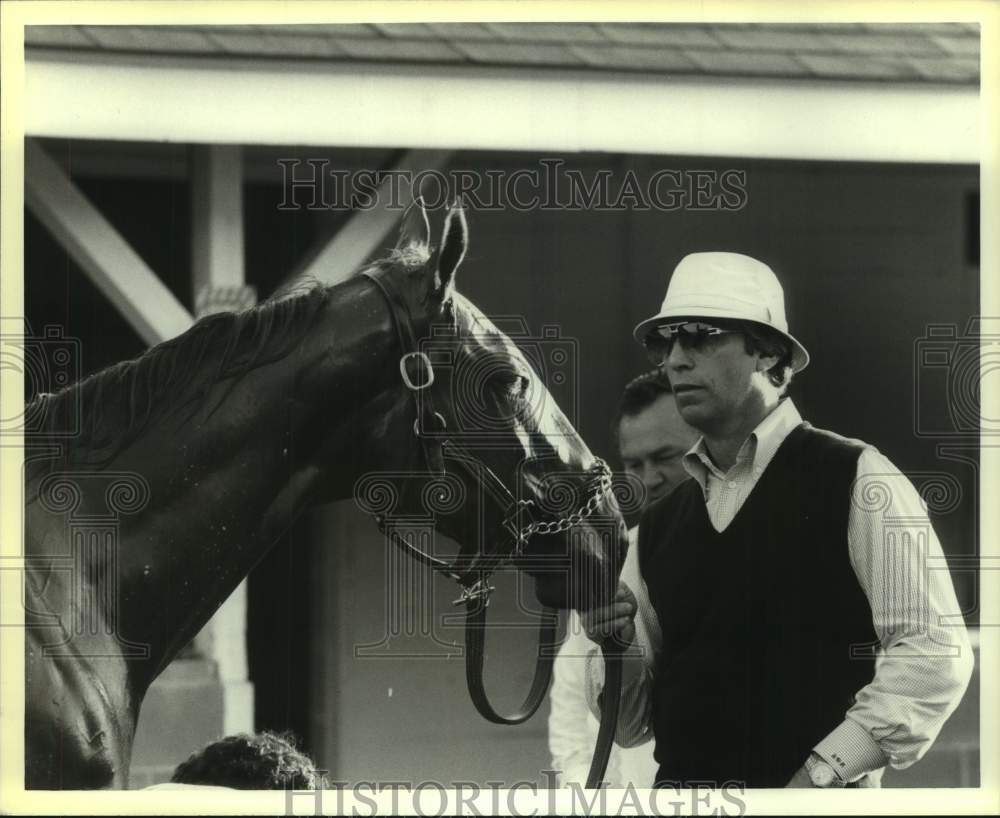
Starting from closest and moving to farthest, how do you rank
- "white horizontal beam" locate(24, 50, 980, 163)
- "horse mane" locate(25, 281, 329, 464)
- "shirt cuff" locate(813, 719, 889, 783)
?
"horse mane" locate(25, 281, 329, 464) → "shirt cuff" locate(813, 719, 889, 783) → "white horizontal beam" locate(24, 50, 980, 163)

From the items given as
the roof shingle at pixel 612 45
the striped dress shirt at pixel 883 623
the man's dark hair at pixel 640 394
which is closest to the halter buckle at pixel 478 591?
the striped dress shirt at pixel 883 623

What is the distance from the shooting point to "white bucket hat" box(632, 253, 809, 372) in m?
4.12

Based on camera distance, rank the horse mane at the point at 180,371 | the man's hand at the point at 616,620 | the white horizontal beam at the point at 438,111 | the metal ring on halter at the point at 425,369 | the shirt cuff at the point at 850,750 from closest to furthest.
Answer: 1. the horse mane at the point at 180,371
2. the metal ring on halter at the point at 425,369
3. the shirt cuff at the point at 850,750
4. the man's hand at the point at 616,620
5. the white horizontal beam at the point at 438,111

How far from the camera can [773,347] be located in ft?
13.6

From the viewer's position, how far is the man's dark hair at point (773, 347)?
4129mm

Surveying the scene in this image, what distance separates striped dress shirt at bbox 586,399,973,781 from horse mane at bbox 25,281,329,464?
125 cm

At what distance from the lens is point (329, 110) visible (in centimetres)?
422

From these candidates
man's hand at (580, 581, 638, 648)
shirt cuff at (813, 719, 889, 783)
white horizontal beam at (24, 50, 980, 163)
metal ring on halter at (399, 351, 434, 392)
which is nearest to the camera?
metal ring on halter at (399, 351, 434, 392)

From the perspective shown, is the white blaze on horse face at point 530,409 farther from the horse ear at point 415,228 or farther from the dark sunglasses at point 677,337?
the dark sunglasses at point 677,337
